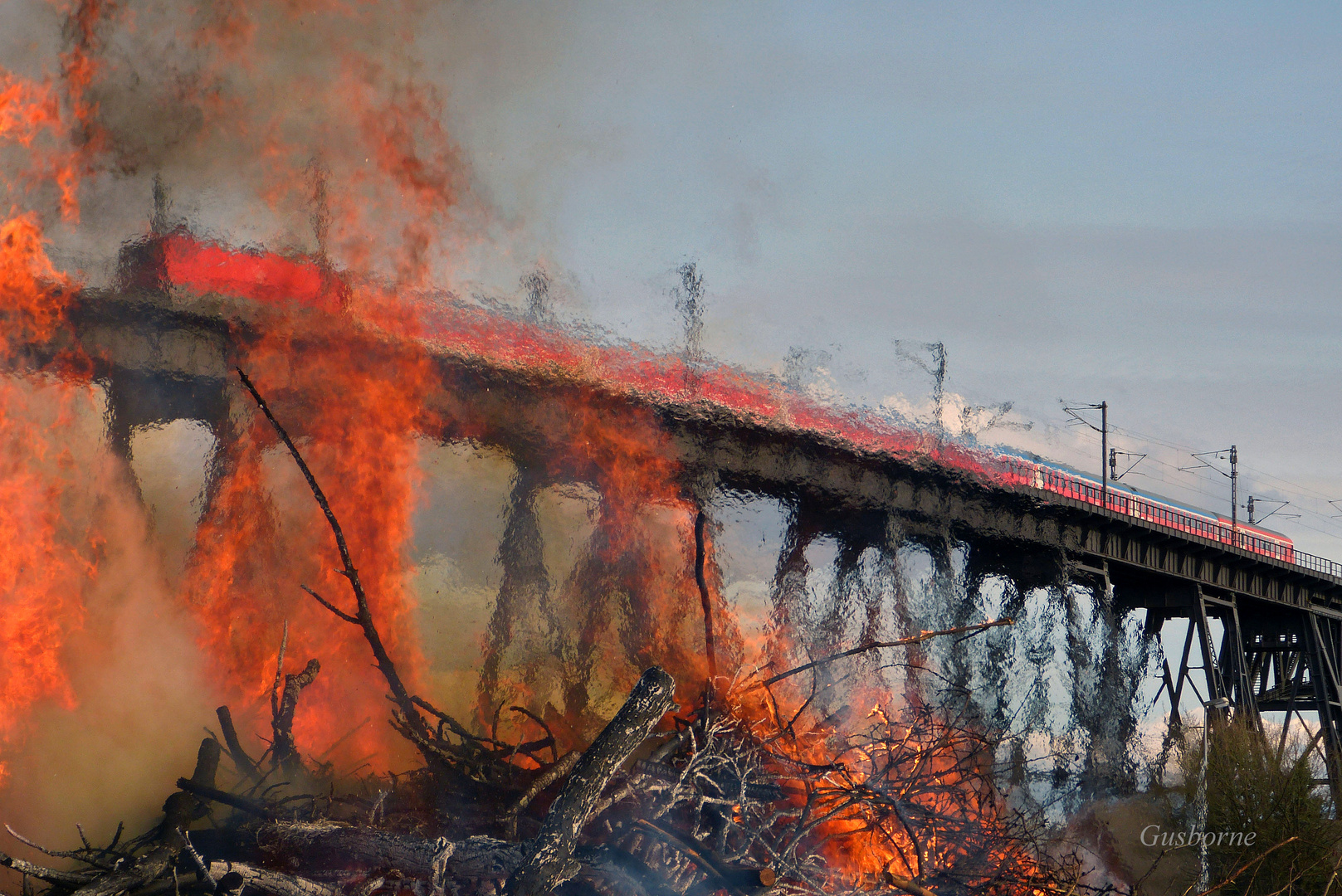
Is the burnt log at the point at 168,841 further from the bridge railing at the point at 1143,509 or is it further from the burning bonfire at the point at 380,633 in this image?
the bridge railing at the point at 1143,509

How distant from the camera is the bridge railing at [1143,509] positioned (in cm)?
2482

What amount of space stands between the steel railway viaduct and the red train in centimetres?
65

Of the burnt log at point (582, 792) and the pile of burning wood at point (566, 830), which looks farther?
the pile of burning wood at point (566, 830)

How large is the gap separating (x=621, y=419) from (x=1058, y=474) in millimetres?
16809

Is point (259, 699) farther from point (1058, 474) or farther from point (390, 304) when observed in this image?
point (1058, 474)

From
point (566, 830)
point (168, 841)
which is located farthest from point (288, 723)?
point (566, 830)

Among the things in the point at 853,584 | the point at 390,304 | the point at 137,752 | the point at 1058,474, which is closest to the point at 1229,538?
the point at 1058,474

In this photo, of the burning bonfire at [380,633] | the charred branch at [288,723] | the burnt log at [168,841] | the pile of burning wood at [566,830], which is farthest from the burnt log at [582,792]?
the charred branch at [288,723]

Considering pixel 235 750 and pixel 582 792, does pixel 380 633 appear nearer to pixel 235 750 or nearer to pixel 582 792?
pixel 235 750

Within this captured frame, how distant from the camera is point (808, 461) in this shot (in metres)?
18.8

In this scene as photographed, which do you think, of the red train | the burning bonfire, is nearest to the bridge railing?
the red train

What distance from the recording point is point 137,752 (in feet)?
32.3

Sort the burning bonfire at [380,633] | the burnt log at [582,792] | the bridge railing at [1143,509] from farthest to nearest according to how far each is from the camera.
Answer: the bridge railing at [1143,509] < the burning bonfire at [380,633] < the burnt log at [582,792]

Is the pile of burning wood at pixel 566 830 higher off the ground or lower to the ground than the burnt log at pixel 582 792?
lower
